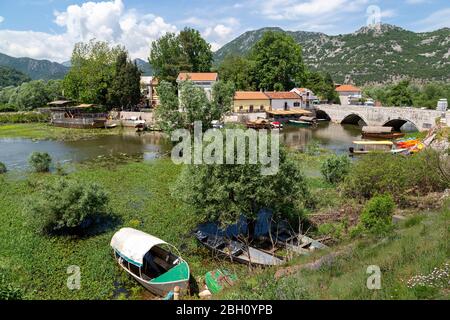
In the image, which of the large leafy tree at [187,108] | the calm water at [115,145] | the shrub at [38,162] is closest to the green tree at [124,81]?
the calm water at [115,145]

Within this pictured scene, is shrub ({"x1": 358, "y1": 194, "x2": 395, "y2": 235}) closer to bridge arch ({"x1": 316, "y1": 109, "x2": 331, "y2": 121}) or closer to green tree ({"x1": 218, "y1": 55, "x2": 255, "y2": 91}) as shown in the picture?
bridge arch ({"x1": 316, "y1": 109, "x2": 331, "y2": 121})

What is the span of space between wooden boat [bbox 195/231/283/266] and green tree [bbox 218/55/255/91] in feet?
191

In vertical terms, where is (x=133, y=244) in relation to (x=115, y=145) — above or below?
below

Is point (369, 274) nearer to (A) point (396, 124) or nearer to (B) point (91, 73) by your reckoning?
(A) point (396, 124)

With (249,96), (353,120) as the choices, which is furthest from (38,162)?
(353,120)

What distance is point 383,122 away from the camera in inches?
2012

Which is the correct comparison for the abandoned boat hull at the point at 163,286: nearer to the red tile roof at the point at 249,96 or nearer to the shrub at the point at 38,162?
the shrub at the point at 38,162

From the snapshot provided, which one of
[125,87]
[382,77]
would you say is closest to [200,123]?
[125,87]

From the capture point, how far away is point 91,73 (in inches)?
2441

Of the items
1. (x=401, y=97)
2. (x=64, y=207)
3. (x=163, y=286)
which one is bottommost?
(x=163, y=286)

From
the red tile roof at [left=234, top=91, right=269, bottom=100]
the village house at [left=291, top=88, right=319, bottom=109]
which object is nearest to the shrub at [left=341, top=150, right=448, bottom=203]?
the red tile roof at [left=234, top=91, right=269, bottom=100]

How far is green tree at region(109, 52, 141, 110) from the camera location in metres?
57.5

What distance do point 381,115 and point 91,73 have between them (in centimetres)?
4788

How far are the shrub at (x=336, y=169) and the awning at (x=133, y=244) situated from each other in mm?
14024
